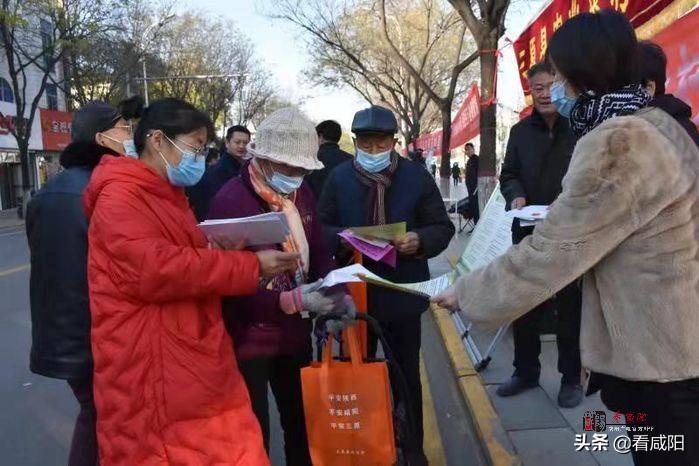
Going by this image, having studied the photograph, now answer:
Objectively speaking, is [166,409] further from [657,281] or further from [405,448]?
[657,281]

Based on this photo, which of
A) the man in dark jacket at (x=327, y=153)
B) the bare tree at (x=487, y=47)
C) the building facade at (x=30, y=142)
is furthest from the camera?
the building facade at (x=30, y=142)

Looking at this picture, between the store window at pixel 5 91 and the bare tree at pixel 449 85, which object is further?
the store window at pixel 5 91

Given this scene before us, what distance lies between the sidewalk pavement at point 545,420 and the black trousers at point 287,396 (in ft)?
2.72

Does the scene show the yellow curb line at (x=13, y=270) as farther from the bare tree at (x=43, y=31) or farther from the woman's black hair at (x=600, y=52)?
the bare tree at (x=43, y=31)

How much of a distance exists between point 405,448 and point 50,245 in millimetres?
1505

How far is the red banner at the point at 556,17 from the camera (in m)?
4.02

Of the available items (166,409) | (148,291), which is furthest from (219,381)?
(148,291)

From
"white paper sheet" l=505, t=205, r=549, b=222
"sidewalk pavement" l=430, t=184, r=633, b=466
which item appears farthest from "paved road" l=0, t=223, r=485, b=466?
"white paper sheet" l=505, t=205, r=549, b=222

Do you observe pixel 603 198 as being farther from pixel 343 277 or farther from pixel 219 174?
pixel 219 174

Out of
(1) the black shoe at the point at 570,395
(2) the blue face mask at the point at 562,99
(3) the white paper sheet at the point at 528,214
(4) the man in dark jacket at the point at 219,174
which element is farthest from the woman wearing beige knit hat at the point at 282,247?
(1) the black shoe at the point at 570,395

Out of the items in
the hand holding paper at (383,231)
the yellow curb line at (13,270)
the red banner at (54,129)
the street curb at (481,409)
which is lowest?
the street curb at (481,409)

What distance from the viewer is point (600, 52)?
1587 millimetres

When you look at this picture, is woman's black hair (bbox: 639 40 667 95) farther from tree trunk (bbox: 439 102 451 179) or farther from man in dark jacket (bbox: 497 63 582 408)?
tree trunk (bbox: 439 102 451 179)

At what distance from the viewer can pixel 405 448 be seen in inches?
94.0
